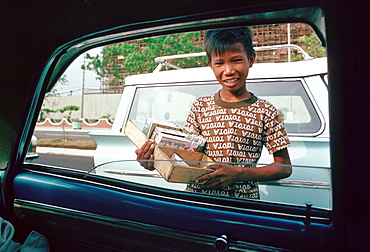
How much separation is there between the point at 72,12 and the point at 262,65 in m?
1.77

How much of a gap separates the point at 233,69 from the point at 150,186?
66 centimetres

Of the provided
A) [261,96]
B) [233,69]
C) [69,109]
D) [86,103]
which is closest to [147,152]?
[233,69]

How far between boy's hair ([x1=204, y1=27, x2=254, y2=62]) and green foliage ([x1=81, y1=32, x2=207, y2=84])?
0.07 m

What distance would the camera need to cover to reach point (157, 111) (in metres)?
2.84

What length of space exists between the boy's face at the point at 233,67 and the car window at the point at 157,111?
0.12 m

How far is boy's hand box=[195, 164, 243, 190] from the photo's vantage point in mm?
1113

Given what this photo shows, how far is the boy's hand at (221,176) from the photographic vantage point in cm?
111

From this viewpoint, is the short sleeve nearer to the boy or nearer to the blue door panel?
the boy

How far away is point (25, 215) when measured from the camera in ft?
5.17

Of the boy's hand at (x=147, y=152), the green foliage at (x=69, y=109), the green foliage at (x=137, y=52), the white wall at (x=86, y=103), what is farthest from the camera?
the green foliage at (x=69, y=109)

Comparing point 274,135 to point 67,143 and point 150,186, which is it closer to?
point 150,186

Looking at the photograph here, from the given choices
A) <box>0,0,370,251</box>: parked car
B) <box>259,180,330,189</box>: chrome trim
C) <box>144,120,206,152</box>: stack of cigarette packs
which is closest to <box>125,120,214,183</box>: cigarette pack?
<box>144,120,206,152</box>: stack of cigarette packs

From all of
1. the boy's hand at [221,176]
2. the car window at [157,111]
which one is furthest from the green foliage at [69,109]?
the boy's hand at [221,176]

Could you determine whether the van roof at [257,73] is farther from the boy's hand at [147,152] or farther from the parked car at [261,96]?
the boy's hand at [147,152]
